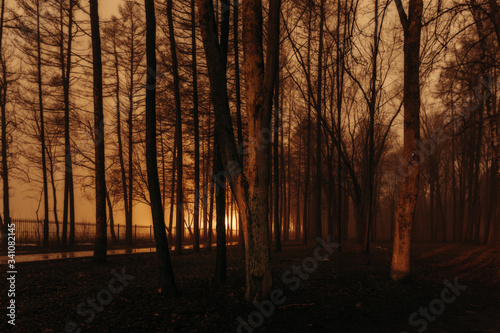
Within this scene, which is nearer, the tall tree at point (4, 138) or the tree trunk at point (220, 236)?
the tree trunk at point (220, 236)

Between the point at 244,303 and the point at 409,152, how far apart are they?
5415 mm

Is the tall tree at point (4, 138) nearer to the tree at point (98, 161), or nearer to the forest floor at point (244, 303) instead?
the tree at point (98, 161)

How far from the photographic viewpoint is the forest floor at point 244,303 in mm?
5762

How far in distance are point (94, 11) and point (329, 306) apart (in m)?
11.3

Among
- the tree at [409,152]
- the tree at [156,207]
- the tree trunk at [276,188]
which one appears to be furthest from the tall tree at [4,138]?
the tree at [409,152]

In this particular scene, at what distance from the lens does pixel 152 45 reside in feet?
25.3

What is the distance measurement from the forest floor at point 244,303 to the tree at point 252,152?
0.72 meters

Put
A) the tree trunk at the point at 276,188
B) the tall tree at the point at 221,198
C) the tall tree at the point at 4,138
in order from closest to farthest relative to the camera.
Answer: the tall tree at the point at 221,198, the tree trunk at the point at 276,188, the tall tree at the point at 4,138

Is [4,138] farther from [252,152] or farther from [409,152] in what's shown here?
Result: [409,152]

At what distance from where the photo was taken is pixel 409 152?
8.95m

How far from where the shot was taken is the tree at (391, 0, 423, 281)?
893 cm

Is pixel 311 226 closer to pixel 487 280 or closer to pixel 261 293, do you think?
pixel 487 280

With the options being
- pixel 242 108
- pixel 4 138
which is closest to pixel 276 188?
pixel 242 108

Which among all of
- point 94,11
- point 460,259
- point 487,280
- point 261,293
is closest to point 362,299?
point 261,293
